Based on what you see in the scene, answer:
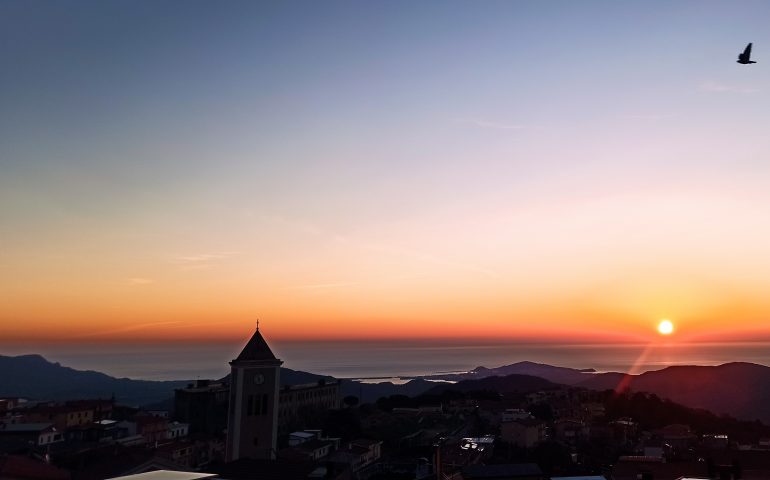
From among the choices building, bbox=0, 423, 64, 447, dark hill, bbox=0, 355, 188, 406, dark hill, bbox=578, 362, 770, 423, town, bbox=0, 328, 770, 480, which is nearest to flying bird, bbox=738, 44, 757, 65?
town, bbox=0, 328, 770, 480

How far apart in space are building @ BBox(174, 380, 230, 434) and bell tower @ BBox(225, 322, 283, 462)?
2805 centimetres

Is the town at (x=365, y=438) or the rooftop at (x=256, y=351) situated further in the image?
the rooftop at (x=256, y=351)

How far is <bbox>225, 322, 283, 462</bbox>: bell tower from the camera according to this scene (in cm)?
3141

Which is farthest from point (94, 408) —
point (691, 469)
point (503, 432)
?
point (691, 469)

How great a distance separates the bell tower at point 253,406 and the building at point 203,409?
92.0 feet

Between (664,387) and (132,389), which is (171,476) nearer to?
(664,387)

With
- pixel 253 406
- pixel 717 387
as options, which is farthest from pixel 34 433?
pixel 717 387

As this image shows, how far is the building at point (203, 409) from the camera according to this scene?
59.1 metres

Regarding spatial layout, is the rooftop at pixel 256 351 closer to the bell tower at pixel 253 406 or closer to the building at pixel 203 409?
the bell tower at pixel 253 406

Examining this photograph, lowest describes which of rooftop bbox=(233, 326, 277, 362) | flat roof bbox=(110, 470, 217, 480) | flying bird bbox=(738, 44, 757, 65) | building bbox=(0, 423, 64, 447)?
building bbox=(0, 423, 64, 447)

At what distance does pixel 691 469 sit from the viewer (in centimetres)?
2067

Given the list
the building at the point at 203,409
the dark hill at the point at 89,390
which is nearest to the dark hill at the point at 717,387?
the building at the point at 203,409

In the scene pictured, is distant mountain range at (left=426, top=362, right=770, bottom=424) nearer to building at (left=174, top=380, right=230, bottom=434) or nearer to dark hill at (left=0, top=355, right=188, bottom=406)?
building at (left=174, top=380, right=230, bottom=434)

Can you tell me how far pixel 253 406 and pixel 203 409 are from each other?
30.6 m
